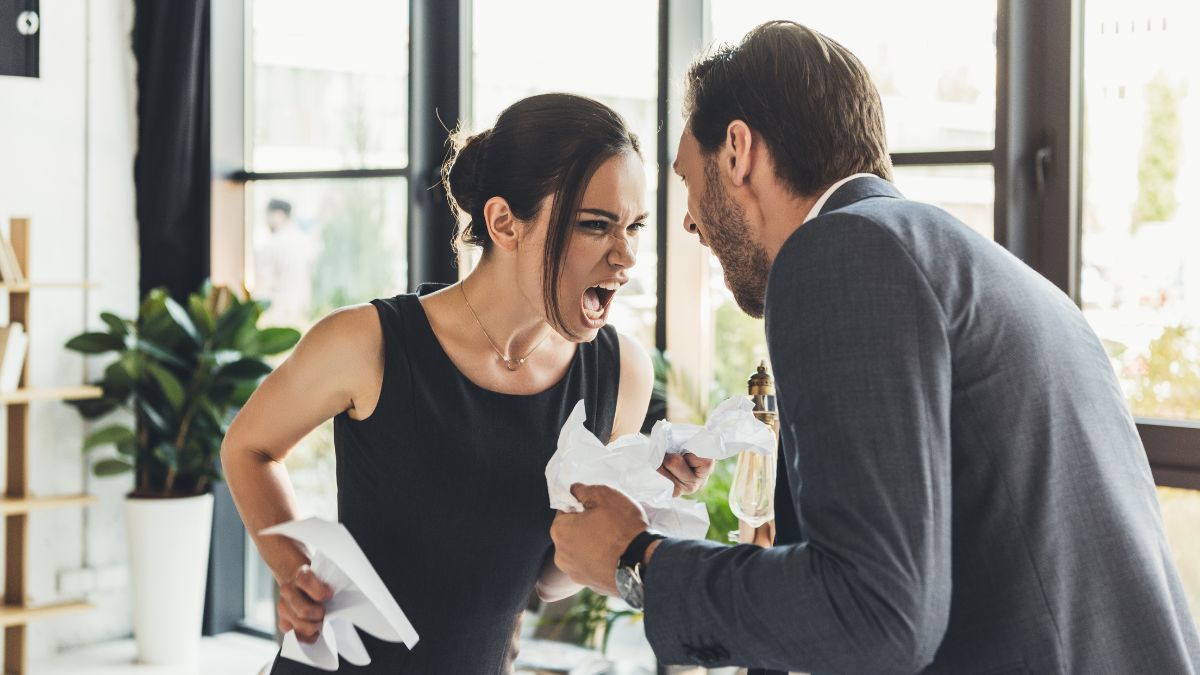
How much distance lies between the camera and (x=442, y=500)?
1.70 m

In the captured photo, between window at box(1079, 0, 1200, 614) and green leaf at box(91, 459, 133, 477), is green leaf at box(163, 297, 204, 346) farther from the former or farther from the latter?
window at box(1079, 0, 1200, 614)

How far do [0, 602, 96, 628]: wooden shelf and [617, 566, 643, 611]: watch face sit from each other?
3.55 meters

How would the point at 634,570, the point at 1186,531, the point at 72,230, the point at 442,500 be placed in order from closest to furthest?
the point at 634,570 < the point at 442,500 < the point at 1186,531 < the point at 72,230

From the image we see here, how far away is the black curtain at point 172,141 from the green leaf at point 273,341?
25.7 inches

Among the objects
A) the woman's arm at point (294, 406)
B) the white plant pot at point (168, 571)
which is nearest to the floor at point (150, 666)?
the white plant pot at point (168, 571)

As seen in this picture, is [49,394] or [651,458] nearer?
[651,458]

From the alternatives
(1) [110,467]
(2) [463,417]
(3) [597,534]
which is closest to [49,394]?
(1) [110,467]

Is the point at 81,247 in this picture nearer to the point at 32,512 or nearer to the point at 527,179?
the point at 32,512

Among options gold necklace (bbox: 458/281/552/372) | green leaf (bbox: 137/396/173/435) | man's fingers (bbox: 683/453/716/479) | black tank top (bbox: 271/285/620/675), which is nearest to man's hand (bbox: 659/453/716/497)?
man's fingers (bbox: 683/453/716/479)

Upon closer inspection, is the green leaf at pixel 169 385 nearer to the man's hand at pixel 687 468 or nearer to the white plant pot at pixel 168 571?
the white plant pot at pixel 168 571

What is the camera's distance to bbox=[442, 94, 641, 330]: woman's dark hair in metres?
1.73

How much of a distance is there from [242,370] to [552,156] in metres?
2.91

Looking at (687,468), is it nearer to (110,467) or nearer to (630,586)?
(630,586)

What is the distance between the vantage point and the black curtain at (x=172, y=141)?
15.3ft
